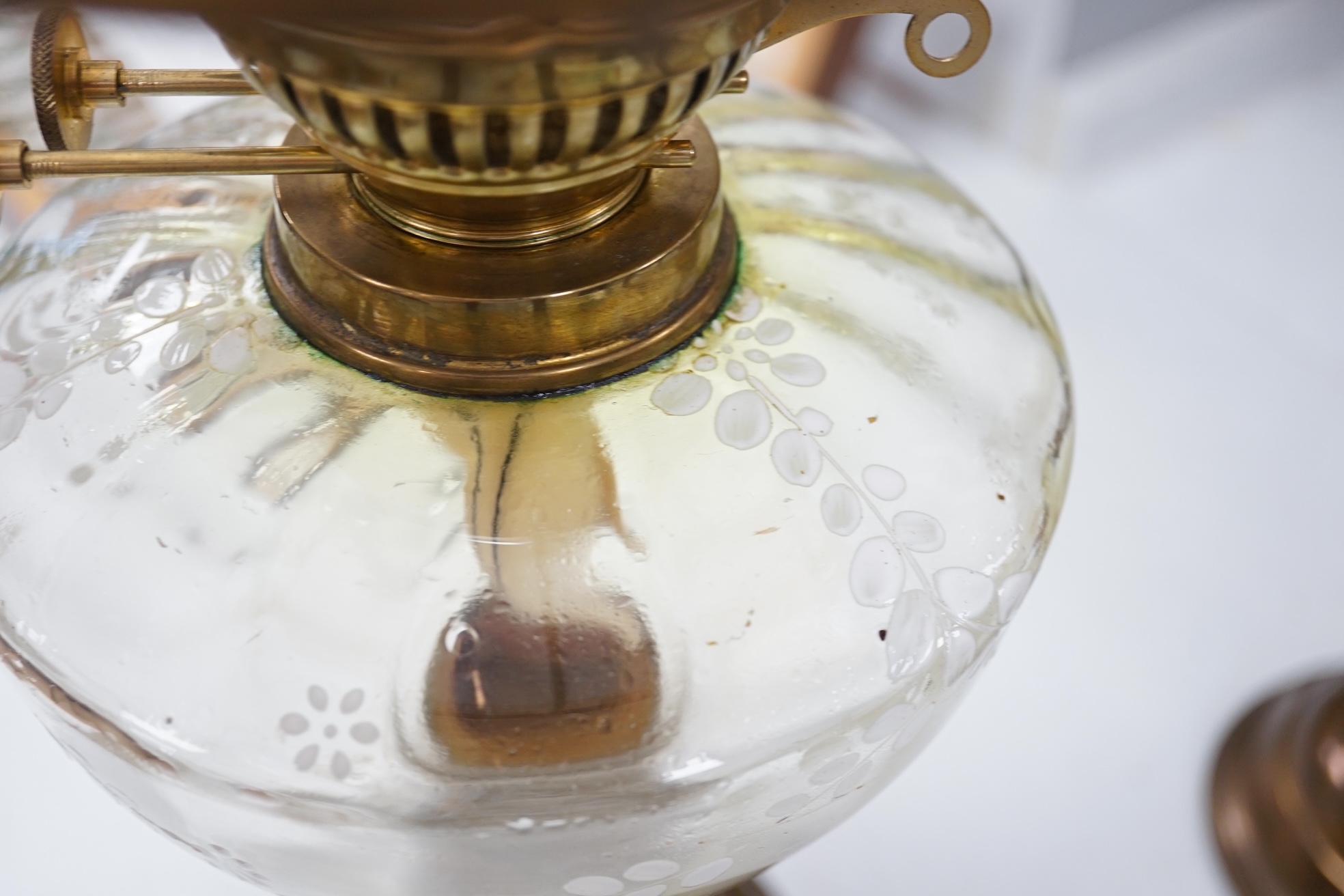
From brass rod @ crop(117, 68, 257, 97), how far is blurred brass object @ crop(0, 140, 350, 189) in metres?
0.02

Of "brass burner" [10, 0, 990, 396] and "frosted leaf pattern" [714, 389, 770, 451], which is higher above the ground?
"brass burner" [10, 0, 990, 396]

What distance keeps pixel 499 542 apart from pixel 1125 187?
62 centimetres

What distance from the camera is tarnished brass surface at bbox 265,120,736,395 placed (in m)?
0.27

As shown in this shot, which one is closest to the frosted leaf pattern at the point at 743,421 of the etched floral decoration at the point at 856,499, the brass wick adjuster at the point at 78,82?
the etched floral decoration at the point at 856,499

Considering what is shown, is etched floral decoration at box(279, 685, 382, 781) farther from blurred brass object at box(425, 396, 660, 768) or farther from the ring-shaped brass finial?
the ring-shaped brass finial

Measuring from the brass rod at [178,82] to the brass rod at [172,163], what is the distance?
2cm

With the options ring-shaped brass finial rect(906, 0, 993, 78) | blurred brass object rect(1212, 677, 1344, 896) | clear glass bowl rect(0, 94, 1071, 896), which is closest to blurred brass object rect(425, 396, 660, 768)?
clear glass bowl rect(0, 94, 1071, 896)

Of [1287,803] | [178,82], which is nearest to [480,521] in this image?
[178,82]

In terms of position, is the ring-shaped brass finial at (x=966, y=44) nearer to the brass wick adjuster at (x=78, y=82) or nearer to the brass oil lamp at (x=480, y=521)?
the brass oil lamp at (x=480, y=521)

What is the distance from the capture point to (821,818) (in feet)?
1.07

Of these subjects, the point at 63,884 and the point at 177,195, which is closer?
the point at 177,195

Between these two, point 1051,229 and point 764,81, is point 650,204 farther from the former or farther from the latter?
point 1051,229

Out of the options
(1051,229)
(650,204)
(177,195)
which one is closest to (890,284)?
(650,204)

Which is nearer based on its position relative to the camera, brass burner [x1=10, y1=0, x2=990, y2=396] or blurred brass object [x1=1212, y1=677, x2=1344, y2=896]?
brass burner [x1=10, y1=0, x2=990, y2=396]
